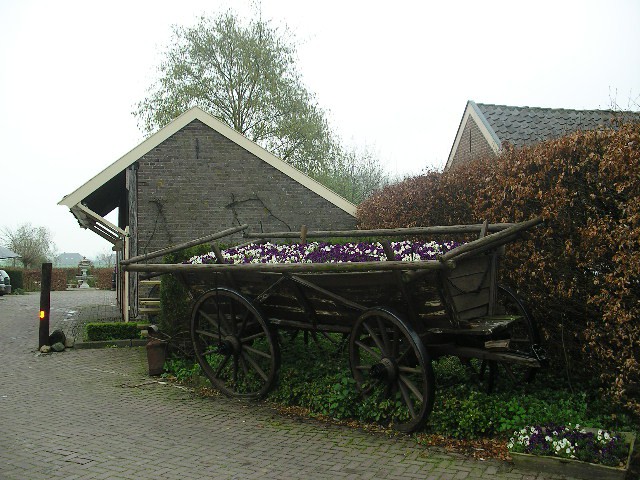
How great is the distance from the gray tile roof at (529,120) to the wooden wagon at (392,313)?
1200 cm

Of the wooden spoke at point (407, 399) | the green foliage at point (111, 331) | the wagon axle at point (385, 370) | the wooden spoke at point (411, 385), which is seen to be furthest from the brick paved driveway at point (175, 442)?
the green foliage at point (111, 331)

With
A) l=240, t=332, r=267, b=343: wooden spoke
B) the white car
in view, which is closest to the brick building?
l=240, t=332, r=267, b=343: wooden spoke

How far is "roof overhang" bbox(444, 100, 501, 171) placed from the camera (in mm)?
17438

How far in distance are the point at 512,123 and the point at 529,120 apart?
1.63ft

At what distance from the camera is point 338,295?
5.75 metres

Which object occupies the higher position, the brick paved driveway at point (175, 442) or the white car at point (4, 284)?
the white car at point (4, 284)

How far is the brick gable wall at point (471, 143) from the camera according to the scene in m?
18.9

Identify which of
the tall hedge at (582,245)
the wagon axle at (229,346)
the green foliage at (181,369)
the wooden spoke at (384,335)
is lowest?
the green foliage at (181,369)

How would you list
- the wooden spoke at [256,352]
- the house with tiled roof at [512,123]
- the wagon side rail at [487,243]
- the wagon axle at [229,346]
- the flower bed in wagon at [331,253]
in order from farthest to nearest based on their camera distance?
the house with tiled roof at [512,123], the wagon axle at [229,346], the wooden spoke at [256,352], the flower bed in wagon at [331,253], the wagon side rail at [487,243]

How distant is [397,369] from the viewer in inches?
210

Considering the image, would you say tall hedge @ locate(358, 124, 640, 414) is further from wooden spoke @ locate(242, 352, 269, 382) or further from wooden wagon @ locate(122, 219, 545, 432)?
wooden spoke @ locate(242, 352, 269, 382)

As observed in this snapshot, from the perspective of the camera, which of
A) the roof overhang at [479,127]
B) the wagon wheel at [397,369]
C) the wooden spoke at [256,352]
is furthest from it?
the roof overhang at [479,127]

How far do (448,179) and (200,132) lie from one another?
268 inches

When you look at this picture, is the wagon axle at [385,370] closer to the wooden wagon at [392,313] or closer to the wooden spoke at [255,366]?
the wooden wagon at [392,313]
